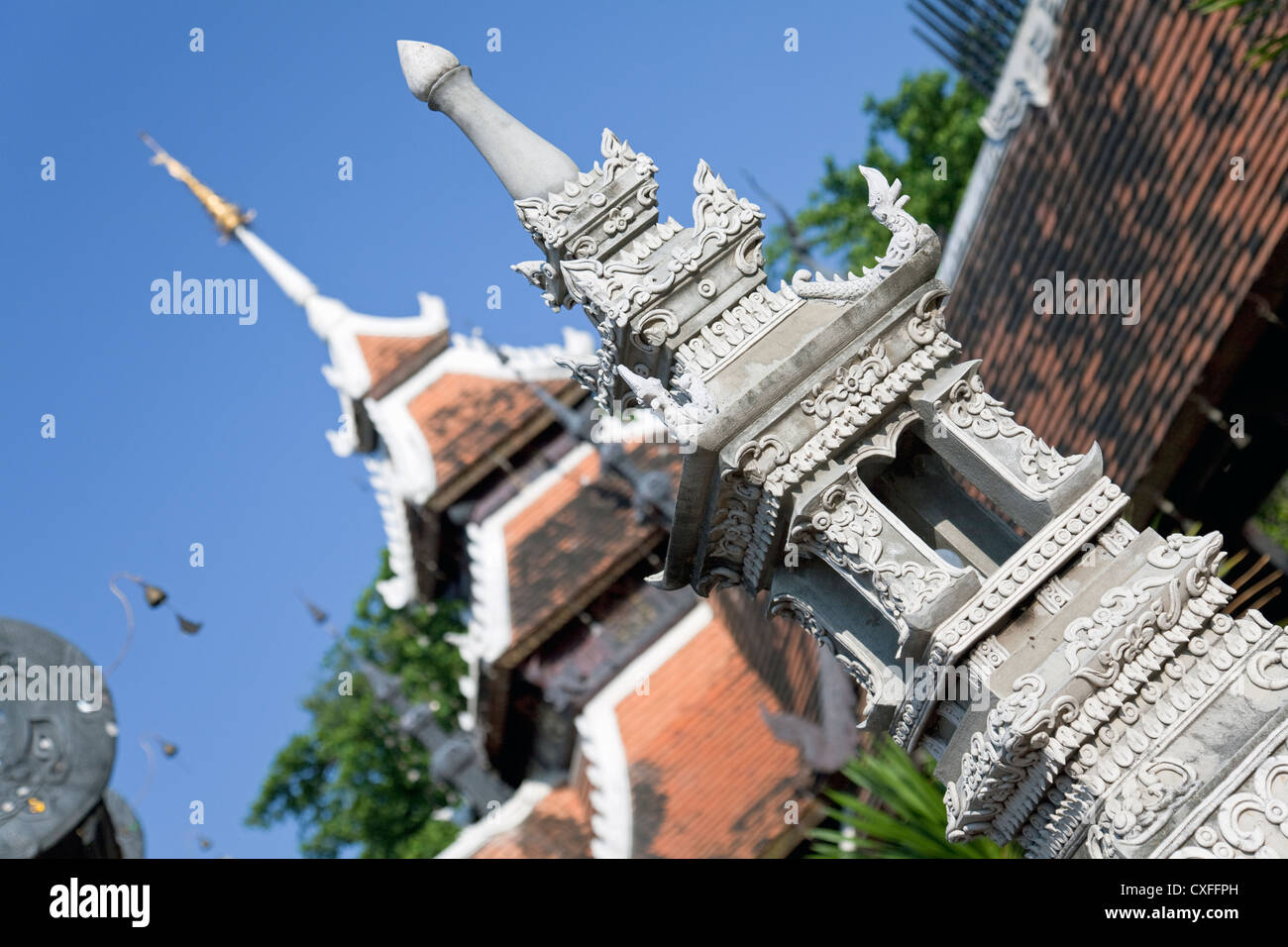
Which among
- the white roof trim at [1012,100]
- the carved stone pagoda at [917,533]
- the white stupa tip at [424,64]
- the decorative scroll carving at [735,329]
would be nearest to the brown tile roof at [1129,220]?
the white roof trim at [1012,100]

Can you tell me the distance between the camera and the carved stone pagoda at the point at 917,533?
744cm

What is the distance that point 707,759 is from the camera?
2000 cm

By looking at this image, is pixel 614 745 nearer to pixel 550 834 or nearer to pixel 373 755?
pixel 550 834

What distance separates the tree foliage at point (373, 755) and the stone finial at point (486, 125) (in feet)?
80.9

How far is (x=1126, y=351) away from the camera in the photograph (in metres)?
15.2

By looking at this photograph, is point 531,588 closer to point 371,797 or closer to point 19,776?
point 19,776

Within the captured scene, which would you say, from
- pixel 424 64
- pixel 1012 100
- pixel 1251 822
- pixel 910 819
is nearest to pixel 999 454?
pixel 1251 822

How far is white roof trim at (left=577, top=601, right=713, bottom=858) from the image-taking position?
1953 cm

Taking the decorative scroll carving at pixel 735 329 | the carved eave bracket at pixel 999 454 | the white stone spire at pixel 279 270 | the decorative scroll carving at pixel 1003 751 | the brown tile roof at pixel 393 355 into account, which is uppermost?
the white stone spire at pixel 279 270

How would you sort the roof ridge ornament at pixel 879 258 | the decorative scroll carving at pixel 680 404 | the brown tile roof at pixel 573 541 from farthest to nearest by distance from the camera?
the brown tile roof at pixel 573 541
the roof ridge ornament at pixel 879 258
the decorative scroll carving at pixel 680 404

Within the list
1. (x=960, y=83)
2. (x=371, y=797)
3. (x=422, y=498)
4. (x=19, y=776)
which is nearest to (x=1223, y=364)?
(x=19, y=776)

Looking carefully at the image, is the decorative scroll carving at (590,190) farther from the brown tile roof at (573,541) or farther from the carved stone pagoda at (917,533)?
the brown tile roof at (573,541)

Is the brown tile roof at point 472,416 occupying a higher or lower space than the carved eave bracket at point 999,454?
higher
